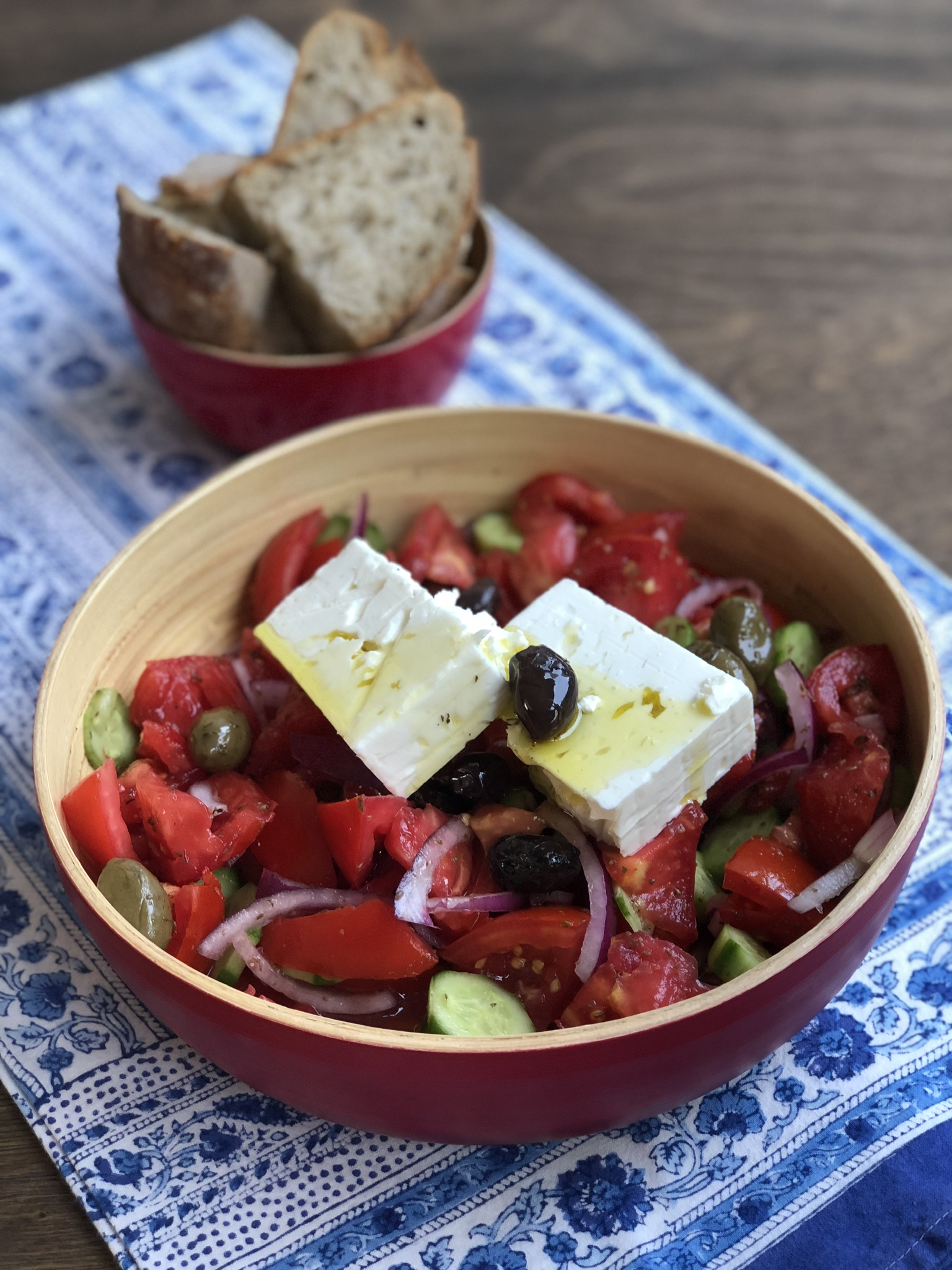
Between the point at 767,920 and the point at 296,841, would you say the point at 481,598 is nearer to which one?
the point at 296,841

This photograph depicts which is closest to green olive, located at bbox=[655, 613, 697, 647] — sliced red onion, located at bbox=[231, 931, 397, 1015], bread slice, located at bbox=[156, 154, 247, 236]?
sliced red onion, located at bbox=[231, 931, 397, 1015]

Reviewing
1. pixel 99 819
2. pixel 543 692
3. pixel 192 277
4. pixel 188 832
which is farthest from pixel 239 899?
pixel 192 277

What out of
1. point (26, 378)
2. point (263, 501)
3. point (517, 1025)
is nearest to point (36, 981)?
point (517, 1025)

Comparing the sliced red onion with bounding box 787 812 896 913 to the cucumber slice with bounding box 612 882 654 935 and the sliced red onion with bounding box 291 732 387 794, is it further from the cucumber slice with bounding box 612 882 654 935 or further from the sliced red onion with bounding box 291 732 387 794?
the sliced red onion with bounding box 291 732 387 794

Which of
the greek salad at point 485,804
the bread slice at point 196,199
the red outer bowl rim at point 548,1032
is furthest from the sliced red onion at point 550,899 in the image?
the bread slice at point 196,199

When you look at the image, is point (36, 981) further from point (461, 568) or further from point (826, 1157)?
point (826, 1157)

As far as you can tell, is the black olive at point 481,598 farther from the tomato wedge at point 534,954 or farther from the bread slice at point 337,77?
the bread slice at point 337,77
